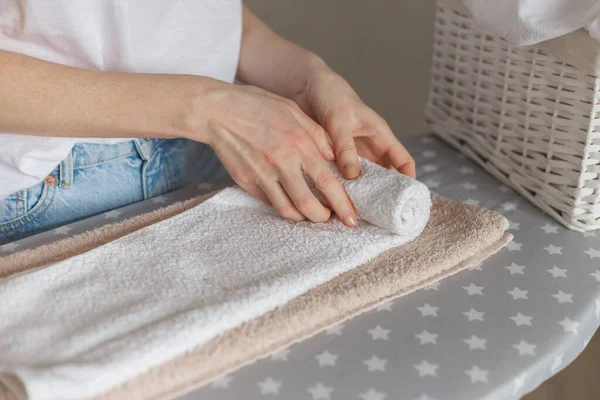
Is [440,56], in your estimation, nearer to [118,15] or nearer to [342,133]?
[342,133]

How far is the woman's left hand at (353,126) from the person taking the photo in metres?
0.77

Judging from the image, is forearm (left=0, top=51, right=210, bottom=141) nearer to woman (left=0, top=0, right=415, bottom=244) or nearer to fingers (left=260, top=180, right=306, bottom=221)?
woman (left=0, top=0, right=415, bottom=244)

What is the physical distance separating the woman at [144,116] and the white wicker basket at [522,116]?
0.49 feet

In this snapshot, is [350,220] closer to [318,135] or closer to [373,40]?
[318,135]

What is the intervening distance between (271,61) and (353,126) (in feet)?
0.63

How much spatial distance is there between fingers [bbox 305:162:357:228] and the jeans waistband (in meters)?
0.25

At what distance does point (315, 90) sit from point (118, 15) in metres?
0.25

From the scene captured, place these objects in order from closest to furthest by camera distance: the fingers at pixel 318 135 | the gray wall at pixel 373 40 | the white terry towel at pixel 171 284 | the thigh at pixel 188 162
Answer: the white terry towel at pixel 171 284 → the fingers at pixel 318 135 → the thigh at pixel 188 162 → the gray wall at pixel 373 40

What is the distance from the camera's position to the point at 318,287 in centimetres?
60

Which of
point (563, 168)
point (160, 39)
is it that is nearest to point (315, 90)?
point (160, 39)

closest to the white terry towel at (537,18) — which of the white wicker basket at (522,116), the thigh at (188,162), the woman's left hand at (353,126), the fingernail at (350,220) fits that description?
the white wicker basket at (522,116)

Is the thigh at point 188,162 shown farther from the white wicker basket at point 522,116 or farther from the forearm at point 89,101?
the white wicker basket at point 522,116

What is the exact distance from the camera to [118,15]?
73 cm

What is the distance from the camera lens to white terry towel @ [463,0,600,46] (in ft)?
2.18
